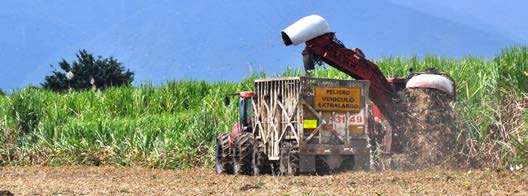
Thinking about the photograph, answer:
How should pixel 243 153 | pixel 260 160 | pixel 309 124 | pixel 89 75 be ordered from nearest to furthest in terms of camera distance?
pixel 309 124 < pixel 260 160 < pixel 243 153 < pixel 89 75

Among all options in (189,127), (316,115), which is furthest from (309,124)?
(189,127)

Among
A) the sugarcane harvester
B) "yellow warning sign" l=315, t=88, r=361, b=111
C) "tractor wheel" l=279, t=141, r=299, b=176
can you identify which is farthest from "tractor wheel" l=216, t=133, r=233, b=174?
"yellow warning sign" l=315, t=88, r=361, b=111

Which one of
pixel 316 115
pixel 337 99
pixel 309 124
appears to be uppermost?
pixel 337 99

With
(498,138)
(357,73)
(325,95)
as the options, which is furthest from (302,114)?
(498,138)

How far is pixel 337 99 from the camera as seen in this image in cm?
2011

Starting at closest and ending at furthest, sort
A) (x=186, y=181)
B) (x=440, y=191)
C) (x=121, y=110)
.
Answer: (x=440, y=191) < (x=186, y=181) < (x=121, y=110)

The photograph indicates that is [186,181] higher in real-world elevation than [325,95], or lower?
lower

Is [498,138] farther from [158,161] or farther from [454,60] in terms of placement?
[454,60]

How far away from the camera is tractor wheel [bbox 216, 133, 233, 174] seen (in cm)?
2225

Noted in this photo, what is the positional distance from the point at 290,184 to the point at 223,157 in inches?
218

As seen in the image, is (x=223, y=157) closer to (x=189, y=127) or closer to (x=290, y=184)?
(x=189, y=127)

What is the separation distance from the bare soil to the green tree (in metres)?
53.1

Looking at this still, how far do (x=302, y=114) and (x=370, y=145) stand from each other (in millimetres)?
3007

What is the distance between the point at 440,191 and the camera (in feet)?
48.1
